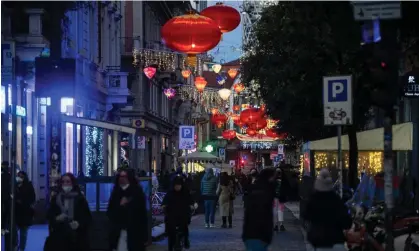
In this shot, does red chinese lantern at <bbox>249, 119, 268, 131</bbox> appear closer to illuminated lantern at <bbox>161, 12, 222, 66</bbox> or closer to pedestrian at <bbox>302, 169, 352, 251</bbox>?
illuminated lantern at <bbox>161, 12, 222, 66</bbox>

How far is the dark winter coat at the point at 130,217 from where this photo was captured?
14.3 meters

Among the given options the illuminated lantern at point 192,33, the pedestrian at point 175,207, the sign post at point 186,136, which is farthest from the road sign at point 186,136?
the pedestrian at point 175,207

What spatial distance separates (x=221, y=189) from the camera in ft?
96.5

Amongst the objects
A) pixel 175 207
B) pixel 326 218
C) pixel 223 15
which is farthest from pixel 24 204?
pixel 326 218

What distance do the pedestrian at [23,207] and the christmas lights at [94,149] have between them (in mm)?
17929

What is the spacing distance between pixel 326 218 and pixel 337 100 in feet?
13.5

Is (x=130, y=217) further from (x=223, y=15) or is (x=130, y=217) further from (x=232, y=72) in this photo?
(x=232, y=72)

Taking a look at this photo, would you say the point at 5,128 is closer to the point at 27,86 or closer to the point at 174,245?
the point at 27,86

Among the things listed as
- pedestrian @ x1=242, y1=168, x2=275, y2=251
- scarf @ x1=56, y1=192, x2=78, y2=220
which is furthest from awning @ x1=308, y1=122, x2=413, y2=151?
scarf @ x1=56, y1=192, x2=78, y2=220

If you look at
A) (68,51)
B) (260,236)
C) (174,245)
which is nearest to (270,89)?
(68,51)

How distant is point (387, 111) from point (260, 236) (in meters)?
2.51

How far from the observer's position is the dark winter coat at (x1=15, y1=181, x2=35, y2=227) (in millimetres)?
17719

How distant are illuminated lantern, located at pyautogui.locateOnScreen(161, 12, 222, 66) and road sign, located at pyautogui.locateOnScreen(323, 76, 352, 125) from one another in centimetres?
392

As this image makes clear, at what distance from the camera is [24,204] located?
18.0 meters
